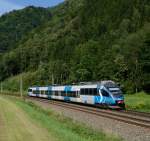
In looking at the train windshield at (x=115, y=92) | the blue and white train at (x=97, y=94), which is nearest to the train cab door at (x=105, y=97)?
the blue and white train at (x=97, y=94)

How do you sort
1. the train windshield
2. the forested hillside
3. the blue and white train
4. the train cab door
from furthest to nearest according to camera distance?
the forested hillside < the train windshield < the train cab door < the blue and white train

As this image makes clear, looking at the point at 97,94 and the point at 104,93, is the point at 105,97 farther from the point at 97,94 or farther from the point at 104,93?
the point at 97,94

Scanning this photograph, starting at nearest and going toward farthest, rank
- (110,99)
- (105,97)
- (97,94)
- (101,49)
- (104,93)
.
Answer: (110,99) → (105,97) → (104,93) → (97,94) → (101,49)

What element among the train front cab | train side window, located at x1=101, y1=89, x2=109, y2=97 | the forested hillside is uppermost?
the forested hillside

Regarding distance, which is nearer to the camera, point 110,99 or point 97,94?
point 110,99

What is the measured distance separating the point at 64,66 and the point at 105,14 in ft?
123

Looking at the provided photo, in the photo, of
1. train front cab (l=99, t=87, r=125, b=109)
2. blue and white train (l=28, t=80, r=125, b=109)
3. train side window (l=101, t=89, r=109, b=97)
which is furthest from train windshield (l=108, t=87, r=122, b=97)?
train side window (l=101, t=89, r=109, b=97)

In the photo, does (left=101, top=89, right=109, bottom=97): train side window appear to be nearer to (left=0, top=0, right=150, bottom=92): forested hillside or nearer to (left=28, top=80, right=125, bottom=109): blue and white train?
(left=28, top=80, right=125, bottom=109): blue and white train

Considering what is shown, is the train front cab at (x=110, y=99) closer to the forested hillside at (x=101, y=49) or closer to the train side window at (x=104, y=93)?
the train side window at (x=104, y=93)

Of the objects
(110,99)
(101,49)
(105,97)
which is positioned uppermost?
(101,49)

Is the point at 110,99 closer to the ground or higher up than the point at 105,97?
closer to the ground

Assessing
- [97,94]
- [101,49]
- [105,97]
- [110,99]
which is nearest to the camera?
[110,99]

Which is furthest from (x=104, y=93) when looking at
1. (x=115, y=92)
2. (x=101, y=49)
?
(x=101, y=49)

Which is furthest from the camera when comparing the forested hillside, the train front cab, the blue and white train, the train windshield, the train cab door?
the forested hillside
